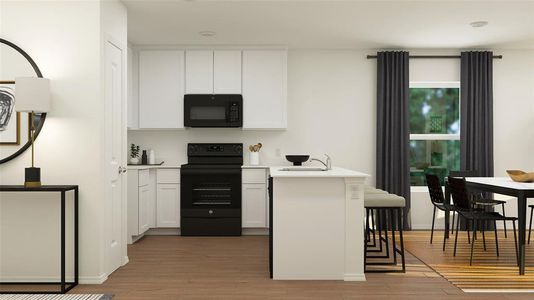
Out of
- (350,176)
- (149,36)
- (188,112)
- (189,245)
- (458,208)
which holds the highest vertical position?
(149,36)

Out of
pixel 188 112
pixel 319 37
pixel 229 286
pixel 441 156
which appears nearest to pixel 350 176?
pixel 229 286

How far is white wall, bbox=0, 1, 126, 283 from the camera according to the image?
13.9ft

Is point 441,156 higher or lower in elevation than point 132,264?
higher

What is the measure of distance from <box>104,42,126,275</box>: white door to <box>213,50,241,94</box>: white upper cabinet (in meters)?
2.07

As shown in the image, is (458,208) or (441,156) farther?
(441,156)

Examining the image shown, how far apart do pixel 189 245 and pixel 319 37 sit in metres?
3.05

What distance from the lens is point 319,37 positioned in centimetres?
645

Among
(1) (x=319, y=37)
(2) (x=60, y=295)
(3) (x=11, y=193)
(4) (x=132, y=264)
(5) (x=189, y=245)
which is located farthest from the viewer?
(1) (x=319, y=37)

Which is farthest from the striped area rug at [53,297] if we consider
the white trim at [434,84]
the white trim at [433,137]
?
the white trim at [434,84]

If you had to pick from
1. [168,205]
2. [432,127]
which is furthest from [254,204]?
[432,127]

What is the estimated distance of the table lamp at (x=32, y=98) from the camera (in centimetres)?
394

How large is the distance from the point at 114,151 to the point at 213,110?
2.35 metres

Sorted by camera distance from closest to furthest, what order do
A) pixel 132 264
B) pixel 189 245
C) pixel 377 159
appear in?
pixel 132 264, pixel 189 245, pixel 377 159

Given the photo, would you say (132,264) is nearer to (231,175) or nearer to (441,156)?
(231,175)
